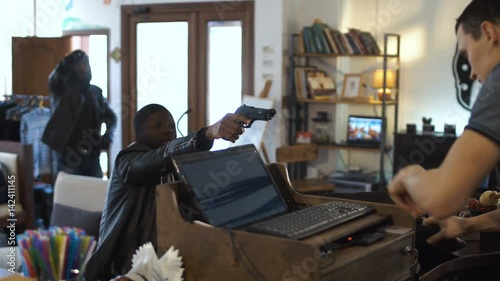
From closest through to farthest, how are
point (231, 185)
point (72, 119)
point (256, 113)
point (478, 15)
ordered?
point (478, 15), point (231, 185), point (256, 113), point (72, 119)

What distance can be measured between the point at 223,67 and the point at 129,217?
4.89 metres

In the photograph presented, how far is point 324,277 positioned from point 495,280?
4.27 feet

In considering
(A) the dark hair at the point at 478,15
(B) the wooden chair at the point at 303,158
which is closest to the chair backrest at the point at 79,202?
(B) the wooden chair at the point at 303,158

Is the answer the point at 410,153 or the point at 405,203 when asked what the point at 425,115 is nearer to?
the point at 410,153

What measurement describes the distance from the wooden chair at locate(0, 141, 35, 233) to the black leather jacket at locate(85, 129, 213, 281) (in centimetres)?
287

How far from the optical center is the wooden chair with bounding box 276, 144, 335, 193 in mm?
6129

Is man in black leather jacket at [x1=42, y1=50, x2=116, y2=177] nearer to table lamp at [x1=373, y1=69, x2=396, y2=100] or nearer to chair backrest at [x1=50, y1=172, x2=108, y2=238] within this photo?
chair backrest at [x1=50, y1=172, x2=108, y2=238]

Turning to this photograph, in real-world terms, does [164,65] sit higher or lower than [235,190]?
higher

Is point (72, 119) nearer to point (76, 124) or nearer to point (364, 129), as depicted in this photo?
point (76, 124)

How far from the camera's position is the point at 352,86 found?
653 centimetres

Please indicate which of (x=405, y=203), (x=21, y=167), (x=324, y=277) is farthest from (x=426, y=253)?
(x=21, y=167)

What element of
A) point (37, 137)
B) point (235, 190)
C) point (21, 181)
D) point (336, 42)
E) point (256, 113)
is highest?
point (336, 42)

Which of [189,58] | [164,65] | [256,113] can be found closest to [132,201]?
[256,113]

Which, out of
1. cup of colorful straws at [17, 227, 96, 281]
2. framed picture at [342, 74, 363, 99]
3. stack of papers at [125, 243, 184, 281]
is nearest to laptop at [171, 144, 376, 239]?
stack of papers at [125, 243, 184, 281]
